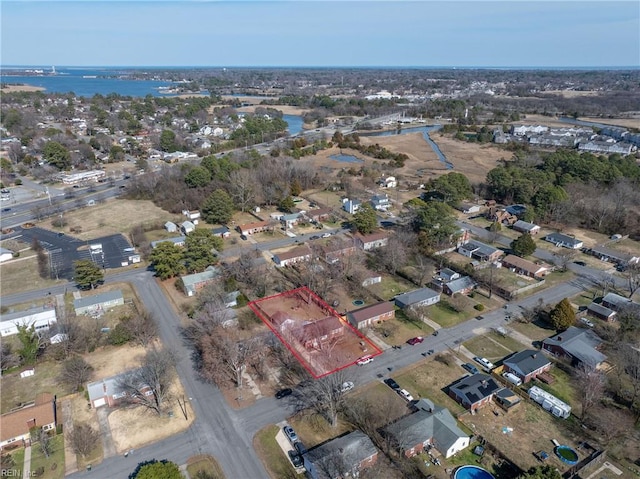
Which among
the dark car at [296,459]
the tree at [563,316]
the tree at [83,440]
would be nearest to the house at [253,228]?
the tree at [83,440]

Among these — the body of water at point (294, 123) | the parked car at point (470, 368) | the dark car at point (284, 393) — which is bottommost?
the dark car at point (284, 393)

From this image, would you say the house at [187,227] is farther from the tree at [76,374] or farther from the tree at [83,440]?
the tree at [83,440]

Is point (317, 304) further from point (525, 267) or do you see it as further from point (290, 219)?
point (525, 267)

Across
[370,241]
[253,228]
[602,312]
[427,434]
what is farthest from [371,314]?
[253,228]

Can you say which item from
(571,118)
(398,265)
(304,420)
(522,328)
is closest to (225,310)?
(304,420)

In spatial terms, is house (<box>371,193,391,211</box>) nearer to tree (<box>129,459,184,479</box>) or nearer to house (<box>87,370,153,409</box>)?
house (<box>87,370,153,409</box>)
